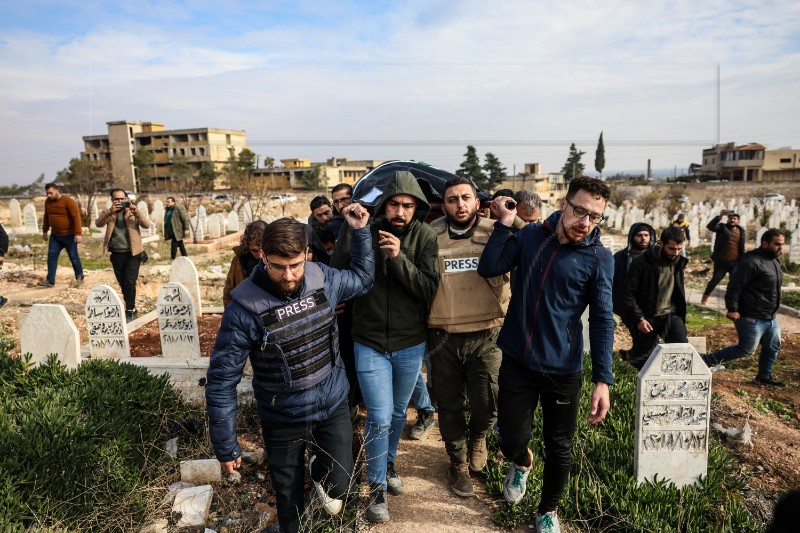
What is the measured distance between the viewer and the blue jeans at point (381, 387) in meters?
2.74

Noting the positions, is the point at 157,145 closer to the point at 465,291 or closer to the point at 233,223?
the point at 233,223

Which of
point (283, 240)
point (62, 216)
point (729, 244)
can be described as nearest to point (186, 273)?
point (62, 216)

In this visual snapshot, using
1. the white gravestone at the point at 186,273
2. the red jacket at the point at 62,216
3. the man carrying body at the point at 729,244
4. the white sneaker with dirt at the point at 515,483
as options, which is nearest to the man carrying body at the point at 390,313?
the white sneaker with dirt at the point at 515,483

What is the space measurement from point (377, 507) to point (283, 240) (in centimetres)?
167

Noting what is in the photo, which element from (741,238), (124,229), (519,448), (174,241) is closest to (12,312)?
(124,229)

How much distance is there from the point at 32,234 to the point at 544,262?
58.6 feet

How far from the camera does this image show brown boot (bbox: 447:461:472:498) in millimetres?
3088

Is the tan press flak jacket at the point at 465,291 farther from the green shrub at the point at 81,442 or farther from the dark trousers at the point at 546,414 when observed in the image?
the green shrub at the point at 81,442

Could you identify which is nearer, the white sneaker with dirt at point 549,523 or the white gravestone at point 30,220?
the white sneaker with dirt at point 549,523

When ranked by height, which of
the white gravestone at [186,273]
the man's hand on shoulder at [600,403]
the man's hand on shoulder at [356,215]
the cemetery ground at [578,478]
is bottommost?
the cemetery ground at [578,478]

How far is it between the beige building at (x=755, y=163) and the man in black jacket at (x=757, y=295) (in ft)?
184

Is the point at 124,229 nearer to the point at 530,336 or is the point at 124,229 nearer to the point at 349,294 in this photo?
the point at 349,294

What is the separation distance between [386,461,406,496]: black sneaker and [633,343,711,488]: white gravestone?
1505 millimetres

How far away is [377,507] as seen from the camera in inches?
111
